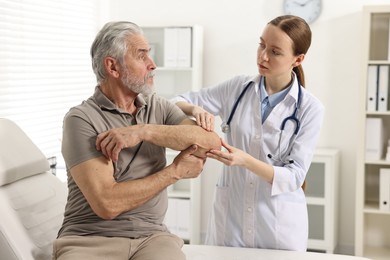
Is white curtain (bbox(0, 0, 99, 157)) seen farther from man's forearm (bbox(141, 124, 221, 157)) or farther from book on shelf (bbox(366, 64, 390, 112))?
book on shelf (bbox(366, 64, 390, 112))

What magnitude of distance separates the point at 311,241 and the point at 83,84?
1.91 meters

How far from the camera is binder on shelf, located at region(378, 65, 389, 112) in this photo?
3930 mm

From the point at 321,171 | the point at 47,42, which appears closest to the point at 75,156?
the point at 47,42

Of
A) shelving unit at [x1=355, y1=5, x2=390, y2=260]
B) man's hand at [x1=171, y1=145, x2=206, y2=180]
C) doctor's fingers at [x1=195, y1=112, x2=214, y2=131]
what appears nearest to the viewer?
man's hand at [x1=171, y1=145, x2=206, y2=180]

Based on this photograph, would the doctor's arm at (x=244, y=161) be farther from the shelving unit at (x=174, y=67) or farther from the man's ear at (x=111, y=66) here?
the shelving unit at (x=174, y=67)

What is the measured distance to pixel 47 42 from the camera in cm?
393

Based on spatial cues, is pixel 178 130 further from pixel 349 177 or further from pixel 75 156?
pixel 349 177

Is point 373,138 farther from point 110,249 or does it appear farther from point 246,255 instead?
point 110,249

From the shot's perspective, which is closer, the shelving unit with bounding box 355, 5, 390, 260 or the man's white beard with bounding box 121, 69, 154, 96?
the man's white beard with bounding box 121, 69, 154, 96

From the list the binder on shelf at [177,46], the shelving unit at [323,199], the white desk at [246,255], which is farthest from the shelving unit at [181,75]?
the white desk at [246,255]

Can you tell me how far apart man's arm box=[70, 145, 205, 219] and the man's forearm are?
0.10 meters

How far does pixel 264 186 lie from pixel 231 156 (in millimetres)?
244

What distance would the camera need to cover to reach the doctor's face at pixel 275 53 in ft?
7.47

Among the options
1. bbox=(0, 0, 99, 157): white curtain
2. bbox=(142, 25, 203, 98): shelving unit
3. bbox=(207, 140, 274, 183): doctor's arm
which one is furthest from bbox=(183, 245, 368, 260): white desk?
bbox=(142, 25, 203, 98): shelving unit
